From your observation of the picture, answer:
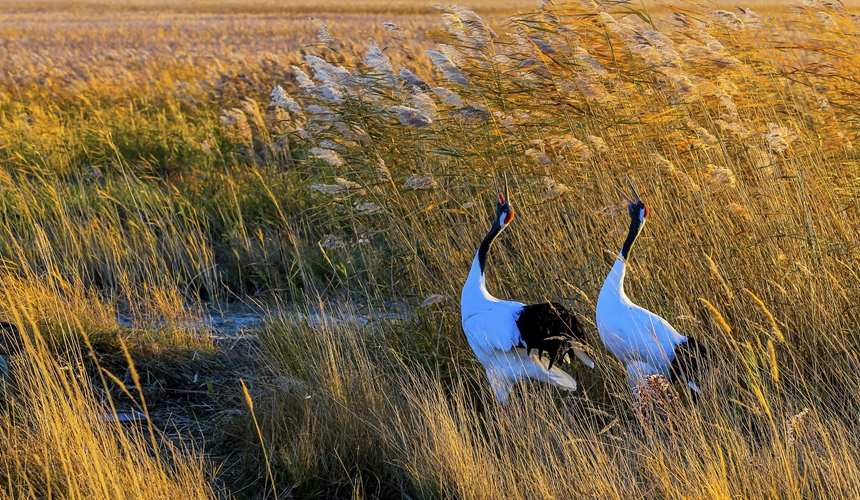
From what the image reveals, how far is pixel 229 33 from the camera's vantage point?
40.7 metres

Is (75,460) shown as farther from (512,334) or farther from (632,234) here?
(632,234)

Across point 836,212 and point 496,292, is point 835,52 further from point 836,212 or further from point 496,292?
point 496,292

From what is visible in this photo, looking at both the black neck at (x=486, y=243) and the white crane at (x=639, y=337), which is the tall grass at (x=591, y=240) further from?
A: the black neck at (x=486, y=243)

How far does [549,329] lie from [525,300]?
0.86 meters

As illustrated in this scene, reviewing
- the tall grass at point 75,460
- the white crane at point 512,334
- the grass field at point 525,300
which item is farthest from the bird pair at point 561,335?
the tall grass at point 75,460

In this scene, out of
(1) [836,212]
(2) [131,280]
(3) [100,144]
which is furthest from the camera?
(3) [100,144]

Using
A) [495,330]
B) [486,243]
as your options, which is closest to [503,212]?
[486,243]

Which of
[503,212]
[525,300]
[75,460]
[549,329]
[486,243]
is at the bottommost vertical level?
[525,300]

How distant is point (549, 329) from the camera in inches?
134

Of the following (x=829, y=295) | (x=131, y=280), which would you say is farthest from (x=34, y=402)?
(x=829, y=295)

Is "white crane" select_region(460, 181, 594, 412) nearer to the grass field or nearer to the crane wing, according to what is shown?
the crane wing

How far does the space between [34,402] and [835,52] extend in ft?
13.3

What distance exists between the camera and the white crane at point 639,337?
130 inches

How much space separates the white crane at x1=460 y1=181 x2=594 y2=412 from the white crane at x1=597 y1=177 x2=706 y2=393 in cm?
15
